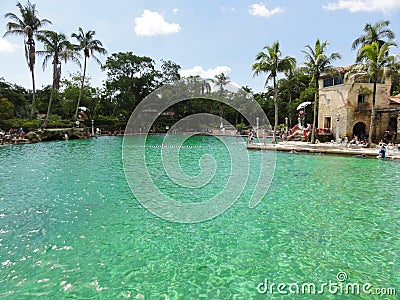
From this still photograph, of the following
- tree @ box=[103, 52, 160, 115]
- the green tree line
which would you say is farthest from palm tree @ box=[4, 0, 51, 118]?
tree @ box=[103, 52, 160, 115]

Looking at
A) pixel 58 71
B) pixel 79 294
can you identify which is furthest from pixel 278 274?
pixel 58 71

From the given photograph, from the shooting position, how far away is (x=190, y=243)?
18.2 ft

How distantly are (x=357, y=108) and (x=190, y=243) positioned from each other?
2398 cm

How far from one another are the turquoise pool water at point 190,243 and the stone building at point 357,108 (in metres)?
15.6

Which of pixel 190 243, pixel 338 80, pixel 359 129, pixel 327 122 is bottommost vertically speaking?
pixel 190 243

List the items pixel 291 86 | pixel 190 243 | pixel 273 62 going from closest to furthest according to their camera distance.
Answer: pixel 190 243
pixel 273 62
pixel 291 86

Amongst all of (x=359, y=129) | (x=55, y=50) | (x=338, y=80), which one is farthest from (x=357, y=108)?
(x=55, y=50)

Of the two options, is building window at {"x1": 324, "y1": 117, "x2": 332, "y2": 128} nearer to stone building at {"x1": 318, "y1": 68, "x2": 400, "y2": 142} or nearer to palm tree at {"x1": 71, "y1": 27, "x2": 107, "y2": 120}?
stone building at {"x1": 318, "y1": 68, "x2": 400, "y2": 142}

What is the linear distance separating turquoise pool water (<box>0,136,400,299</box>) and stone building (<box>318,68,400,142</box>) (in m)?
15.6

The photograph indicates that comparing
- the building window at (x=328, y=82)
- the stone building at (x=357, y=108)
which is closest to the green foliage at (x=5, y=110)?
the stone building at (x=357, y=108)

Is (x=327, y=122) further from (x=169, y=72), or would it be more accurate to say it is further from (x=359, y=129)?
(x=169, y=72)

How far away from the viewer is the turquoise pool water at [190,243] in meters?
4.18

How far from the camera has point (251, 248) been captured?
529 cm

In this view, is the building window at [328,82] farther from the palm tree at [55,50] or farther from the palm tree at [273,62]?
the palm tree at [55,50]
